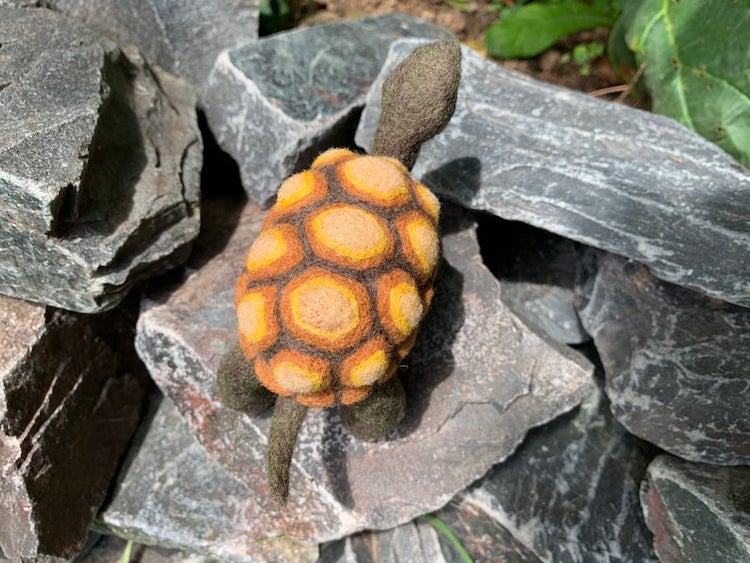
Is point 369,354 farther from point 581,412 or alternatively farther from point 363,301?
point 581,412

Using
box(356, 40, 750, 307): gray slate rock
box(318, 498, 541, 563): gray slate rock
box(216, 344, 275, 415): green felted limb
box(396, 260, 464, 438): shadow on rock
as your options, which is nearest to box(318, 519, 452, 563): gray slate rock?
box(318, 498, 541, 563): gray slate rock

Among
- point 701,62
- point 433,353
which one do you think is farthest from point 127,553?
point 701,62

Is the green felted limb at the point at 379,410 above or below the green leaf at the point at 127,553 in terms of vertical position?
above

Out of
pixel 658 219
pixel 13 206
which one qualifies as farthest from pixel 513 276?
pixel 13 206

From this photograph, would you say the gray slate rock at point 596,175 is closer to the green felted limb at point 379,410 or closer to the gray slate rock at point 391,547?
the green felted limb at point 379,410

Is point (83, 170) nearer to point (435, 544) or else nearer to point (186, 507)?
point (186, 507)

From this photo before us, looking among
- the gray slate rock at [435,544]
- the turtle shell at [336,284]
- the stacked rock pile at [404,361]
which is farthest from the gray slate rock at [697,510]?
the turtle shell at [336,284]

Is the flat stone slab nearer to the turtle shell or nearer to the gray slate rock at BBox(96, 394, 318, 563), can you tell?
the gray slate rock at BBox(96, 394, 318, 563)
